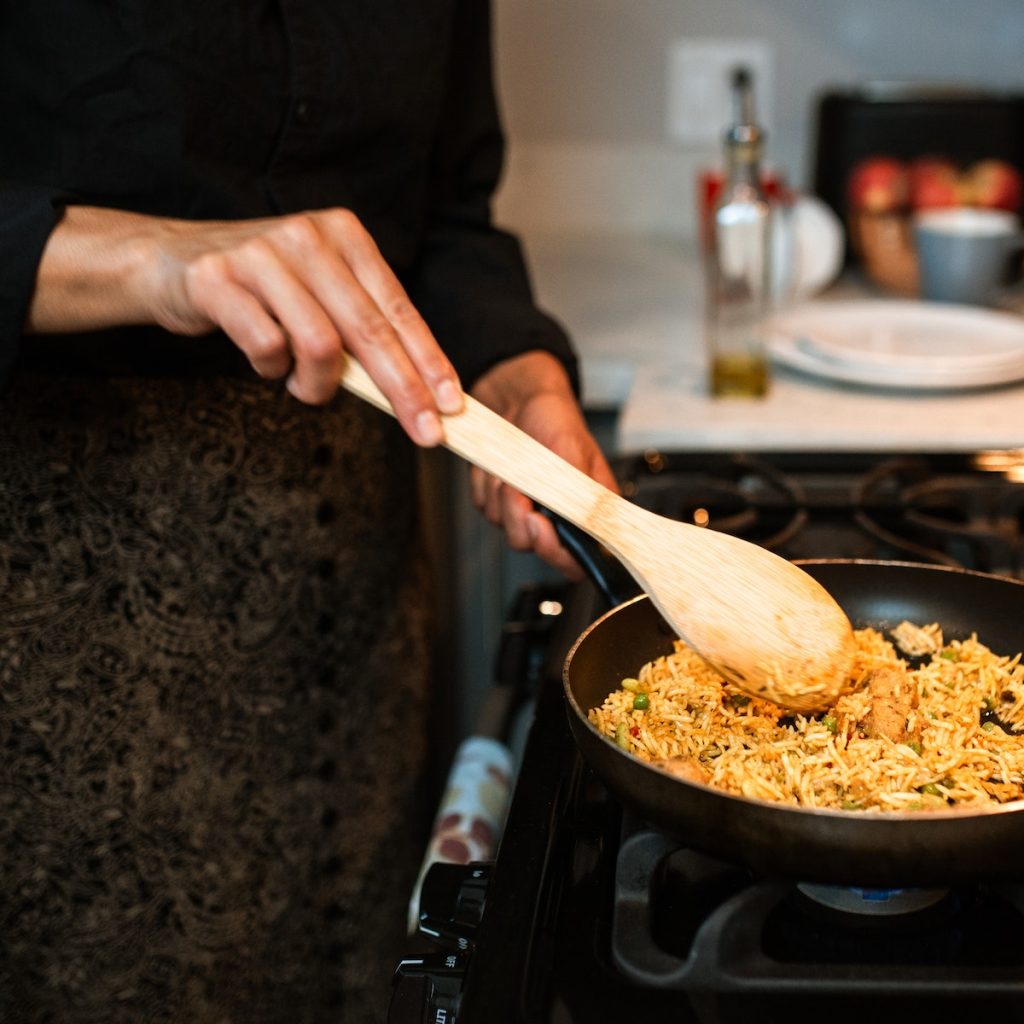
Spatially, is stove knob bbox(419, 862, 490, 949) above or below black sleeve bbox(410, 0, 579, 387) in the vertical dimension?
below

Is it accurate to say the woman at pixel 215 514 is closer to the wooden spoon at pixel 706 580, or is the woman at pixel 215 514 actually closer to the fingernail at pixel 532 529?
the fingernail at pixel 532 529

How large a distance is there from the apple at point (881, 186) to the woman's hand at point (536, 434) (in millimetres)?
966

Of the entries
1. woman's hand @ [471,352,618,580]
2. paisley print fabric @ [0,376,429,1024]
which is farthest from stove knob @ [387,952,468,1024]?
paisley print fabric @ [0,376,429,1024]

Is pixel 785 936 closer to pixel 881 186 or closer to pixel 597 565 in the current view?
pixel 597 565

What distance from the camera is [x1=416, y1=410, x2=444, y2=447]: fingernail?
0.76m

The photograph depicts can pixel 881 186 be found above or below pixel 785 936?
above

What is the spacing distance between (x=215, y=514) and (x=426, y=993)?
57cm

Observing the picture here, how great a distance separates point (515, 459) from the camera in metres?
0.79

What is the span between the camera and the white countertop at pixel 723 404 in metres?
1.35

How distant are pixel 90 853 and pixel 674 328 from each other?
1062mm

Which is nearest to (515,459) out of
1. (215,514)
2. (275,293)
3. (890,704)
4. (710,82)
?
(275,293)

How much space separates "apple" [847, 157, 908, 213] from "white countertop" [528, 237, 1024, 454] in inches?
12.8

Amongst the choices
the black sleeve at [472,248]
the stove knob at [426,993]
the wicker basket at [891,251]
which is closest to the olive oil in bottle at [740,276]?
the black sleeve at [472,248]

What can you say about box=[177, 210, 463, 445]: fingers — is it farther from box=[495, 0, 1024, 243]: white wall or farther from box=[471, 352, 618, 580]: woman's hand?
box=[495, 0, 1024, 243]: white wall
